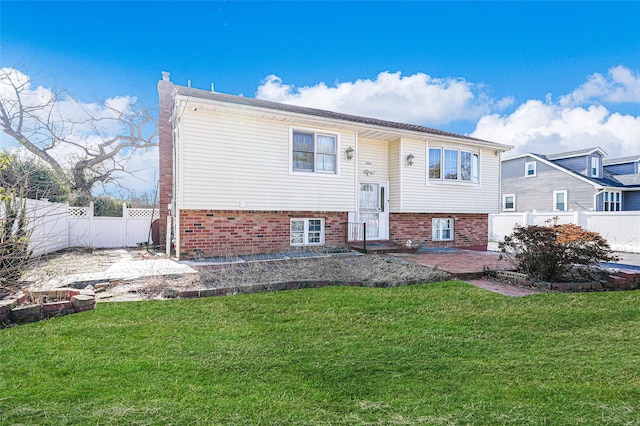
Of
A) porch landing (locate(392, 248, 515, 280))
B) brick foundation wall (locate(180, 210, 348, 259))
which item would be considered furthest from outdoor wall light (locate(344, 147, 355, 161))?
porch landing (locate(392, 248, 515, 280))

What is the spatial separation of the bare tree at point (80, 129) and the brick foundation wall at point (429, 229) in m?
13.9

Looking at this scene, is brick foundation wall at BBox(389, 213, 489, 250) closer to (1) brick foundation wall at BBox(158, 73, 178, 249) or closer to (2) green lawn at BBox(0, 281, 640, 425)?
(2) green lawn at BBox(0, 281, 640, 425)

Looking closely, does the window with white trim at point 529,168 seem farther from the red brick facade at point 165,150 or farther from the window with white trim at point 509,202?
the red brick facade at point 165,150

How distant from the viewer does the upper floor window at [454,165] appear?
13289mm

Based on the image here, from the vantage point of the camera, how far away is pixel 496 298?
5613mm

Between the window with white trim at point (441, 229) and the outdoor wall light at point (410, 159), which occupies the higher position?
the outdoor wall light at point (410, 159)

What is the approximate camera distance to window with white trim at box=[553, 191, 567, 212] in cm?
2381

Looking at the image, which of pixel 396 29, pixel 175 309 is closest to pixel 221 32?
pixel 396 29

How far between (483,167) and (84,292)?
1436 centimetres

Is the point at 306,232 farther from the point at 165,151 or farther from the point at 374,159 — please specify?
the point at 165,151

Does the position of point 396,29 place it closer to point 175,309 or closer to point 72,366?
point 175,309

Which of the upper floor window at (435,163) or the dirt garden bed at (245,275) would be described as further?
the upper floor window at (435,163)

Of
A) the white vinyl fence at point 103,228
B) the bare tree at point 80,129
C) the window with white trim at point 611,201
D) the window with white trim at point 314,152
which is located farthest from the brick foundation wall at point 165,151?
the window with white trim at point 611,201

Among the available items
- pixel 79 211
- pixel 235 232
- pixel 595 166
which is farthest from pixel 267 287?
pixel 595 166
